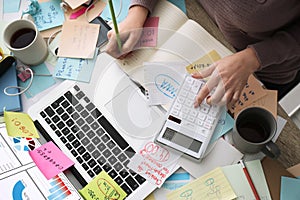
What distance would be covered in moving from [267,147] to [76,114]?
0.40 m

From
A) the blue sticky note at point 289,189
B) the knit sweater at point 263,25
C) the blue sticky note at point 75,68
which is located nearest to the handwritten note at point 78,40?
the blue sticky note at point 75,68

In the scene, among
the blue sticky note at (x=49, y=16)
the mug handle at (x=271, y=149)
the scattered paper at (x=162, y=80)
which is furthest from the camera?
the blue sticky note at (x=49, y=16)

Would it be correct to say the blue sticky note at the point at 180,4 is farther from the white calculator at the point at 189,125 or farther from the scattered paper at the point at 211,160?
the scattered paper at the point at 211,160

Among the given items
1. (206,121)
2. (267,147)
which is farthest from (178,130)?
(267,147)

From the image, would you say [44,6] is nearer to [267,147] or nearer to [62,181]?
[62,181]

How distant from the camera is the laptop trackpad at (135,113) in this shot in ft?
2.68

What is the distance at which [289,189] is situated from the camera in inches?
30.0

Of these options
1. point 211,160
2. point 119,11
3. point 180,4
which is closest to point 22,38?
point 119,11

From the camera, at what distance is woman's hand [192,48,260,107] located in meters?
0.80

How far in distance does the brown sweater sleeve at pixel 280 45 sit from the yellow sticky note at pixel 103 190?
39 centimetres

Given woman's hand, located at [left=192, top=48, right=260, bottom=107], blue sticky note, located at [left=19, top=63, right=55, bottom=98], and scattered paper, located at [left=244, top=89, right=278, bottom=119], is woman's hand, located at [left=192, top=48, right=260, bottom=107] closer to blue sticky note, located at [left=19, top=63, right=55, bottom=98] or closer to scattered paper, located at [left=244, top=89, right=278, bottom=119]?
scattered paper, located at [left=244, top=89, right=278, bottom=119]

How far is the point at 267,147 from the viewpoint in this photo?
29.3 inches

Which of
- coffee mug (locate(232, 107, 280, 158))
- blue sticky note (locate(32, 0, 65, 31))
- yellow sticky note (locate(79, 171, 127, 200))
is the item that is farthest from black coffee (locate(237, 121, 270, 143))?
blue sticky note (locate(32, 0, 65, 31))

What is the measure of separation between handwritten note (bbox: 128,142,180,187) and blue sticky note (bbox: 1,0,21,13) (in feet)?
1.58
